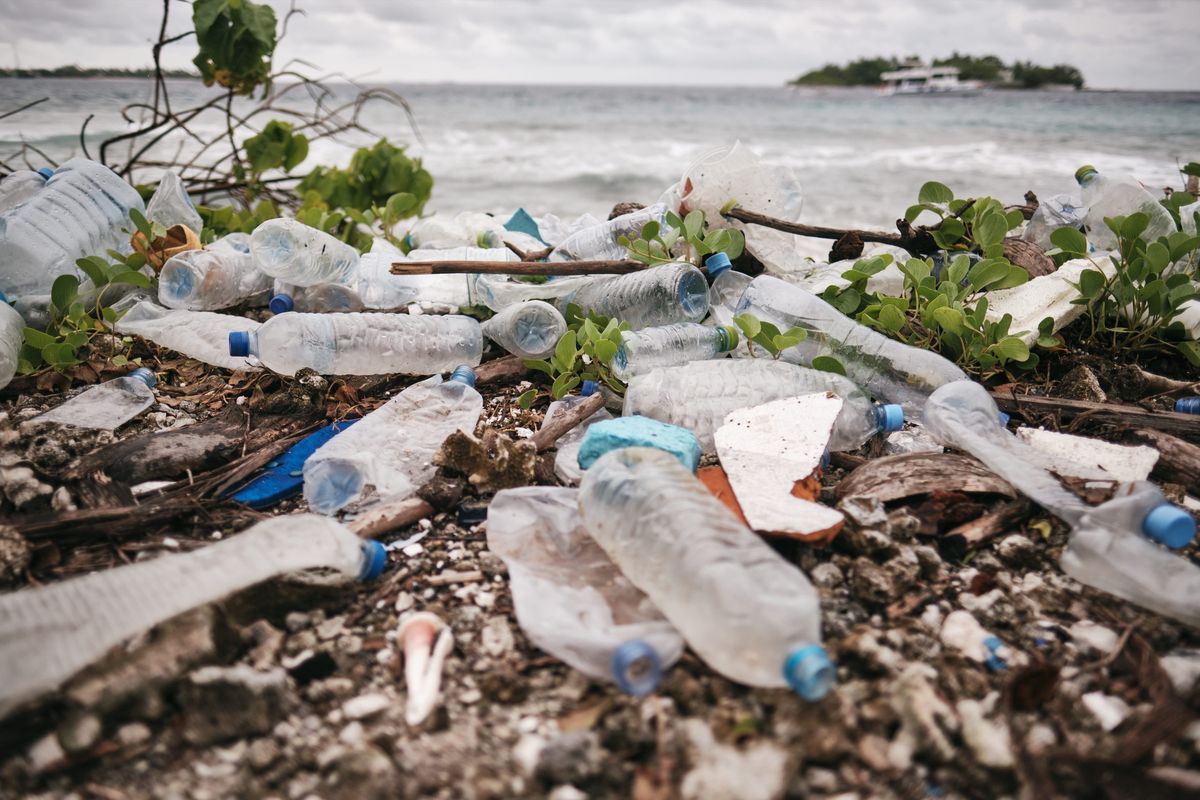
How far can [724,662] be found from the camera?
1.00 metres

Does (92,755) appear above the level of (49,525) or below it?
below

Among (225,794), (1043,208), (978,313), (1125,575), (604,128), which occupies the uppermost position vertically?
(604,128)

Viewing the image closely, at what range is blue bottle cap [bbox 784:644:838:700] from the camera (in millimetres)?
907

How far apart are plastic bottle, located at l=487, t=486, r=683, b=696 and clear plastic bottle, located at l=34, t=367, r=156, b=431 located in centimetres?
107

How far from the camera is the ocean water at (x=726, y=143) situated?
21.6 ft

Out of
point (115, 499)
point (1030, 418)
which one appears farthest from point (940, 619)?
point (115, 499)

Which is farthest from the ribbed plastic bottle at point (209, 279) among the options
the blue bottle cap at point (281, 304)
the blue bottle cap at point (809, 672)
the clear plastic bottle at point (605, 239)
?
the blue bottle cap at point (809, 672)

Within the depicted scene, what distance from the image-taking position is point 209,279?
2.28 metres

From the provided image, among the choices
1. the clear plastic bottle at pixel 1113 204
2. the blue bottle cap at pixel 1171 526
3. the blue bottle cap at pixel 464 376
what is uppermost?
the clear plastic bottle at pixel 1113 204

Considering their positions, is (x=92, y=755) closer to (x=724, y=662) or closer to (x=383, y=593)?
(x=383, y=593)

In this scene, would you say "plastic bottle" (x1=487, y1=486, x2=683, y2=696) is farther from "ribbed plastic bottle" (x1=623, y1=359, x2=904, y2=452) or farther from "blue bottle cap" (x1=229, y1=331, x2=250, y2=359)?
"blue bottle cap" (x1=229, y1=331, x2=250, y2=359)

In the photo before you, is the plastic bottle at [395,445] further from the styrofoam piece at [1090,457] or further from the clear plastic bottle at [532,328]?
the styrofoam piece at [1090,457]

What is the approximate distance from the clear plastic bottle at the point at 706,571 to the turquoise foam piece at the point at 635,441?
2.5 inches

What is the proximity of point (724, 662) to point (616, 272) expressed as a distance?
1382mm
